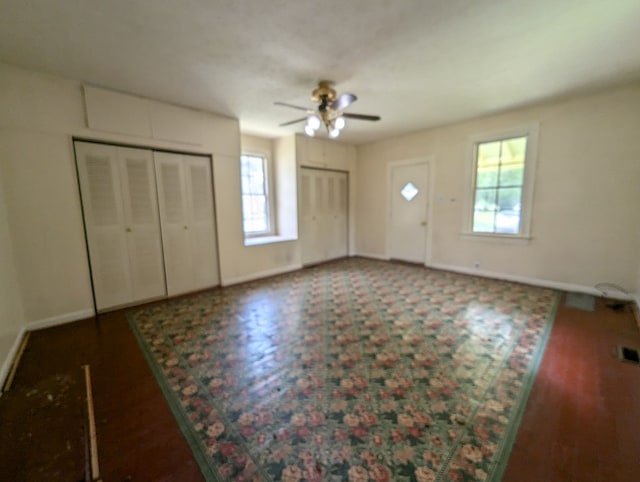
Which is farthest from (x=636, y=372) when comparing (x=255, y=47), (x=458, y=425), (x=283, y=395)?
(x=255, y=47)

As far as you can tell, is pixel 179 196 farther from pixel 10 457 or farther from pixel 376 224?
pixel 376 224

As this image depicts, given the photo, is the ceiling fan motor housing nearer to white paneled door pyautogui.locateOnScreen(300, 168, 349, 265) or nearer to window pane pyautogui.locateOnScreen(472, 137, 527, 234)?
white paneled door pyautogui.locateOnScreen(300, 168, 349, 265)

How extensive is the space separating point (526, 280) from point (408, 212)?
90.8 inches

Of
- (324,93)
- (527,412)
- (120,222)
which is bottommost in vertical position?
(527,412)

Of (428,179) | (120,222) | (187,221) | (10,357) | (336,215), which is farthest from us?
(336,215)

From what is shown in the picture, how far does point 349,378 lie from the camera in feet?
6.79

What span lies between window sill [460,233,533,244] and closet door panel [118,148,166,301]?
491 centimetres

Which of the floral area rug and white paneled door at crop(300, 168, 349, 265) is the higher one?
white paneled door at crop(300, 168, 349, 265)

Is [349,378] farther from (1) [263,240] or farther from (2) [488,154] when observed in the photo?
(2) [488,154]

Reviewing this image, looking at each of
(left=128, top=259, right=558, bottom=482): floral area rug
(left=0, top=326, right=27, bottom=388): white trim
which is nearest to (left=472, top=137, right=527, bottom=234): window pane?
(left=128, top=259, right=558, bottom=482): floral area rug

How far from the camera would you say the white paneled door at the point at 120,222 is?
319 centimetres

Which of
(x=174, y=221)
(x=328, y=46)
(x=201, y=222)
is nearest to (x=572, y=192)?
(x=328, y=46)

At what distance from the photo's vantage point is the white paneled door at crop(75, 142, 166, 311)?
3.19m

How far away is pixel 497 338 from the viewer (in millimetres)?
2637
